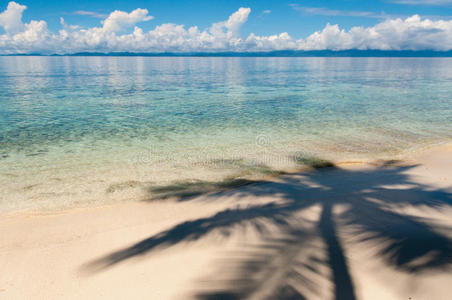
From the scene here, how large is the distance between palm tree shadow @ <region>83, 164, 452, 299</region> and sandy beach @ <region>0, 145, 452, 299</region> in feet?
0.08

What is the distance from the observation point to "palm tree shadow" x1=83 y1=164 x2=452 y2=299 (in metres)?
5.10

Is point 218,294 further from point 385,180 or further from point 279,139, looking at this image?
point 279,139

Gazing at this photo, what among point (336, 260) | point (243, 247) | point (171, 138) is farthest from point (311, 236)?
point (171, 138)

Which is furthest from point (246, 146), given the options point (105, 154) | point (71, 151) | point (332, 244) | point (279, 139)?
point (332, 244)

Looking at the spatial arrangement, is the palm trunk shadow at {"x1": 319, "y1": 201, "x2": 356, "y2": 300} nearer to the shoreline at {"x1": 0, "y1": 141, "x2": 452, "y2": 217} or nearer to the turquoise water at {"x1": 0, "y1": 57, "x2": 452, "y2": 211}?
the shoreline at {"x1": 0, "y1": 141, "x2": 452, "y2": 217}

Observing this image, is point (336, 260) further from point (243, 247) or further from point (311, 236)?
point (243, 247)

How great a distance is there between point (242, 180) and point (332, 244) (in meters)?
5.35

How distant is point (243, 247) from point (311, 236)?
5.24 ft

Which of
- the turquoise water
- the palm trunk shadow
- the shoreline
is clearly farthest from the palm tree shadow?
the turquoise water

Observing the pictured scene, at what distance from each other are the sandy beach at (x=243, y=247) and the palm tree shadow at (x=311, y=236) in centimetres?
2

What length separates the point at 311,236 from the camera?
6602 mm

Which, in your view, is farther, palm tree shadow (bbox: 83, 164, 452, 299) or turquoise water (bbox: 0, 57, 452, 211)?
turquoise water (bbox: 0, 57, 452, 211)

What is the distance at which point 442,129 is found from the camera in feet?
66.0

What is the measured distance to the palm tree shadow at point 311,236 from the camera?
16.7ft
